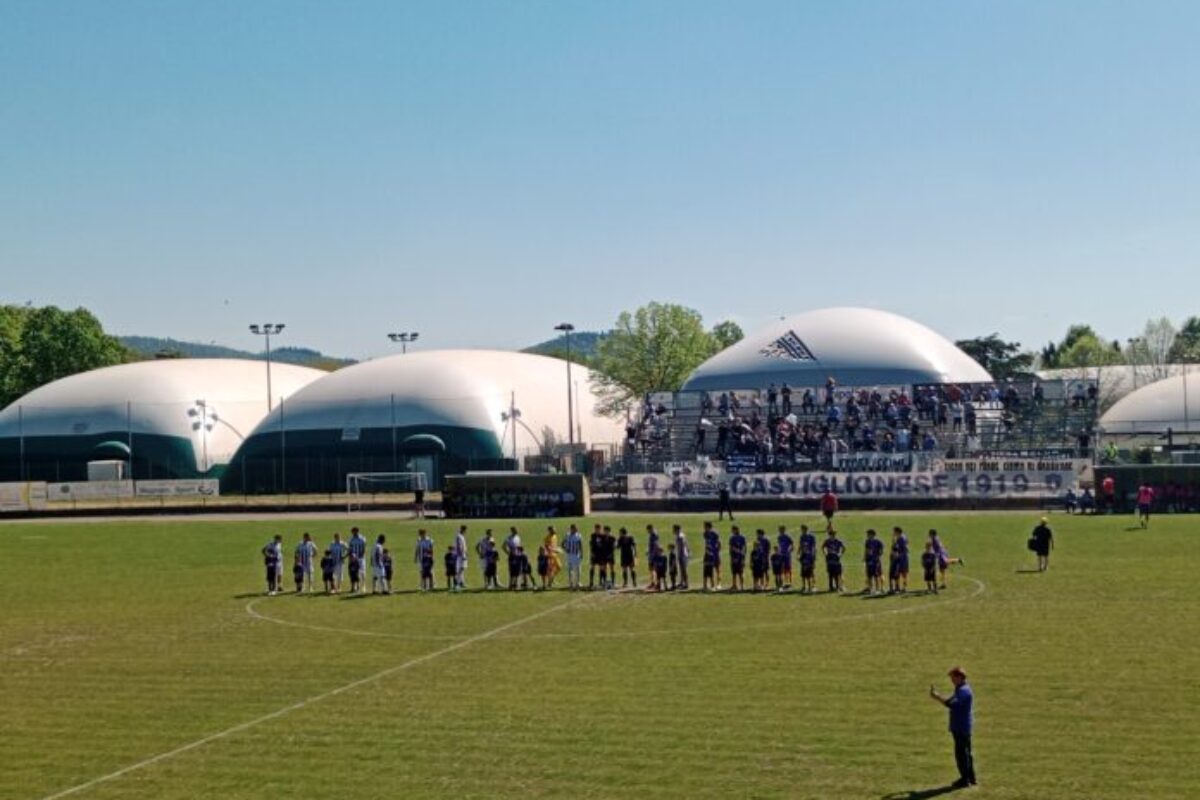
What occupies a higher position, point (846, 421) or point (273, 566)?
point (846, 421)

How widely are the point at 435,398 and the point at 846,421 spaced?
26.5 meters

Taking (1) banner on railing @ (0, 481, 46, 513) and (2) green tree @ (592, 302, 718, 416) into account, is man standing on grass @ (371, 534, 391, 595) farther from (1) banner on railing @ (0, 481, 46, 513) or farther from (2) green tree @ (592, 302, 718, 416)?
(2) green tree @ (592, 302, 718, 416)

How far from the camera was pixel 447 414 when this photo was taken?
84.4 meters

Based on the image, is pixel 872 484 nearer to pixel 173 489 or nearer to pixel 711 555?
pixel 711 555

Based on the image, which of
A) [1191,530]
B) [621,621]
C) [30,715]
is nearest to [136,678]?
[30,715]

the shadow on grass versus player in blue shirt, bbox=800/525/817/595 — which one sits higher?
player in blue shirt, bbox=800/525/817/595

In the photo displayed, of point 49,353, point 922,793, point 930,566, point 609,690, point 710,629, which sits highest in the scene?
point 49,353

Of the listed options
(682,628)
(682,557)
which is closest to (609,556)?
(682,557)

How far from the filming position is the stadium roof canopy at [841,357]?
86.2 meters

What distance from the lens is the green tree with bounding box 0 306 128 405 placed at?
410 feet

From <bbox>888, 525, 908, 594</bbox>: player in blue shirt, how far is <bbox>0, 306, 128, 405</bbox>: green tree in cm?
10643

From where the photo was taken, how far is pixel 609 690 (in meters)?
21.9

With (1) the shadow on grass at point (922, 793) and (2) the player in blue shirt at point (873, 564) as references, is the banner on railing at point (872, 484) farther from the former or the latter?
(1) the shadow on grass at point (922, 793)

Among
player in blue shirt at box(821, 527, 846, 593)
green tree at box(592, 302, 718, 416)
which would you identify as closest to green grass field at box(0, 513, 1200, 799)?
player in blue shirt at box(821, 527, 846, 593)
